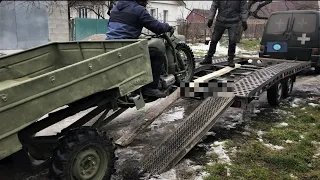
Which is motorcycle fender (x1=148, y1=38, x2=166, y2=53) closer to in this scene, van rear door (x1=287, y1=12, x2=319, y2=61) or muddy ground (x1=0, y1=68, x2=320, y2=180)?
muddy ground (x1=0, y1=68, x2=320, y2=180)

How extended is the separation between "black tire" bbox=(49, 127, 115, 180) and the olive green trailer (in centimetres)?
38

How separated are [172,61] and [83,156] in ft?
8.19

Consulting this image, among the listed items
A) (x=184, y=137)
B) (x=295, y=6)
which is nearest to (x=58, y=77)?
(x=184, y=137)

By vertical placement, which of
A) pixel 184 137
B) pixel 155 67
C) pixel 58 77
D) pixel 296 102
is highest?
pixel 58 77

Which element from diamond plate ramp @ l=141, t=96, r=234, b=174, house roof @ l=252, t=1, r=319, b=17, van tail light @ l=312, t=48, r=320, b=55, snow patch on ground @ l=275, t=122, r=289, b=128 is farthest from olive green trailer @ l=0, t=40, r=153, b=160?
house roof @ l=252, t=1, r=319, b=17

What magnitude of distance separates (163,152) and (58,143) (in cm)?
146

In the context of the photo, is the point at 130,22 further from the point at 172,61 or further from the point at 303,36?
the point at 303,36

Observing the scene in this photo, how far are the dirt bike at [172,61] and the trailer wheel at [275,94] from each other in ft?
5.85

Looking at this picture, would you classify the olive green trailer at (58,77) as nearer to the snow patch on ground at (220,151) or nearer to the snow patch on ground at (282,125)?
the snow patch on ground at (220,151)

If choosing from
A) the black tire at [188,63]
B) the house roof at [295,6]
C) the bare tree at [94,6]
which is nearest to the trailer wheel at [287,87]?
the black tire at [188,63]

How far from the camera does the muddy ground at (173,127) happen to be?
3.18 m

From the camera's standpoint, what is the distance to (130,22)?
4.55m

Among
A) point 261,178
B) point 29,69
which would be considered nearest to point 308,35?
point 261,178

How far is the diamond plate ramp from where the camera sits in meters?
4.02
